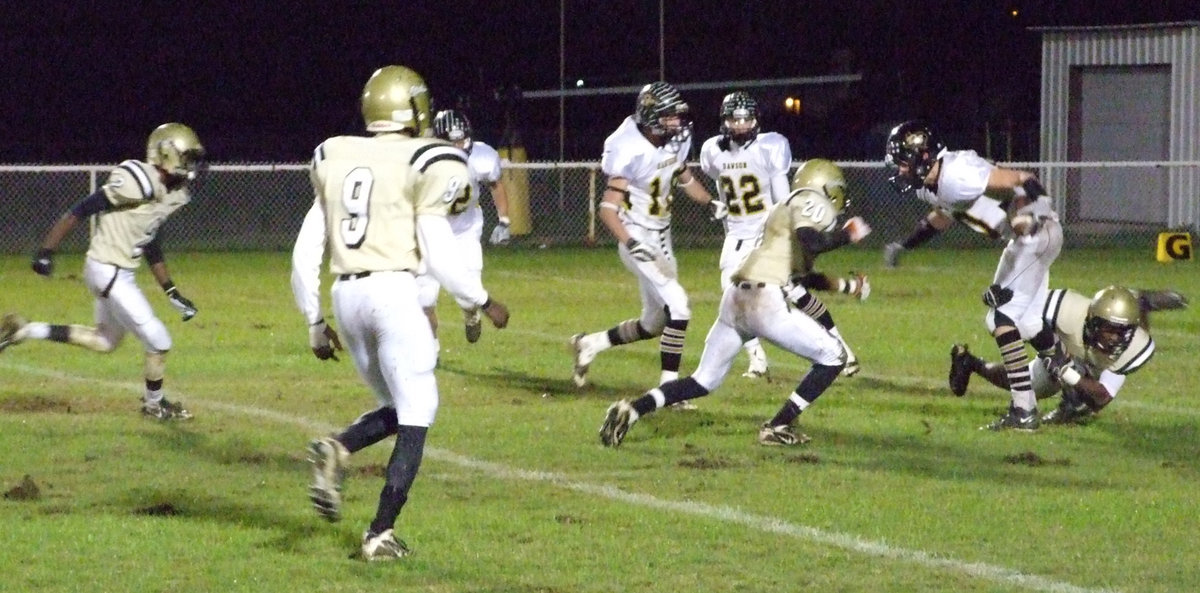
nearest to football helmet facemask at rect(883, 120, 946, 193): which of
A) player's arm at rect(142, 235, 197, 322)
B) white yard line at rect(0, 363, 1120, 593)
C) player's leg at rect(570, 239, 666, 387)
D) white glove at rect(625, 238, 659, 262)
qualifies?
white glove at rect(625, 238, 659, 262)

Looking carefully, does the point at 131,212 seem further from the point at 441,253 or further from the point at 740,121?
the point at 441,253

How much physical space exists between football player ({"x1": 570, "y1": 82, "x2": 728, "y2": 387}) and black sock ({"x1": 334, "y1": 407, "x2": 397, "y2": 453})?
3.30m

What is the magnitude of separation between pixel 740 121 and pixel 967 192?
1859 millimetres

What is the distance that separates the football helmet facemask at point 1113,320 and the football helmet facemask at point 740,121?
2.31 meters

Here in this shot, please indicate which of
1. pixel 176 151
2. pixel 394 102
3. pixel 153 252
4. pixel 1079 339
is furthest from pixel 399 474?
pixel 1079 339

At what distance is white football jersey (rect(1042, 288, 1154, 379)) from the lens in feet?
28.0

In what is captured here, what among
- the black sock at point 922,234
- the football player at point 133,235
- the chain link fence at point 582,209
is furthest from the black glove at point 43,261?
the chain link fence at point 582,209

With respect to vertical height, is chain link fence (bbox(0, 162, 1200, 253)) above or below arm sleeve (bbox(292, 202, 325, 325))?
below

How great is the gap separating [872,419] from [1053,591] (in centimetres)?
360

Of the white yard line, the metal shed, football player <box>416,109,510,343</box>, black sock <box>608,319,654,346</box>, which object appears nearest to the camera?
the white yard line

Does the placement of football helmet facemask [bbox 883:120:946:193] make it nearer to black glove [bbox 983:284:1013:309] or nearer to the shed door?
black glove [bbox 983:284:1013:309]

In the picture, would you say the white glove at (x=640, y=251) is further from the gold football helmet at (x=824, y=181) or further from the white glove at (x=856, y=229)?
the white glove at (x=856, y=229)

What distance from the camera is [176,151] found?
8.76 metres

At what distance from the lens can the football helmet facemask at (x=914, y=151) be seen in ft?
27.6
